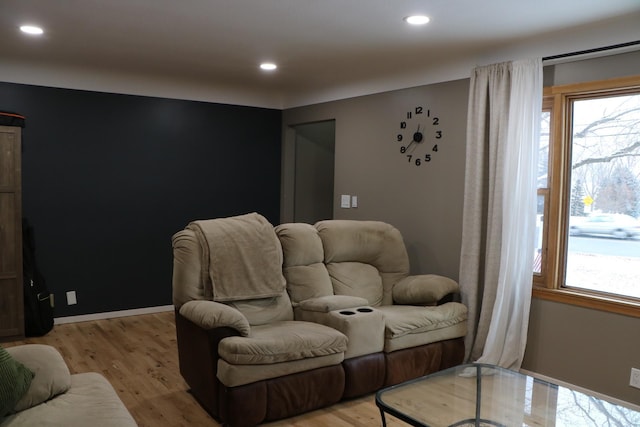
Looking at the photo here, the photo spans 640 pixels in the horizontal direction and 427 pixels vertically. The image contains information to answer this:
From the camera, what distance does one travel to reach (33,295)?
14.9 feet

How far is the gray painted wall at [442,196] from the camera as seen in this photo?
11.2ft

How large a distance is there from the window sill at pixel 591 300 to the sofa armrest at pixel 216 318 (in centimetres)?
214

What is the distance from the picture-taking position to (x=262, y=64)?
4.64m

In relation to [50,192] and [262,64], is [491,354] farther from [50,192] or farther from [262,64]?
[50,192]

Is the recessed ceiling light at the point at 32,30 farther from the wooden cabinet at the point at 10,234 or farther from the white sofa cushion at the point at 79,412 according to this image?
the white sofa cushion at the point at 79,412

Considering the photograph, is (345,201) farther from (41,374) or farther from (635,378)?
(41,374)

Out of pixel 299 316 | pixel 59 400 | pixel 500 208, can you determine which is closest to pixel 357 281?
pixel 299 316

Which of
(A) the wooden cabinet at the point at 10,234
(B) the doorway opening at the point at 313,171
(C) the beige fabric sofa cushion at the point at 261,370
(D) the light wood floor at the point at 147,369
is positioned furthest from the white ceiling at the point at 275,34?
(D) the light wood floor at the point at 147,369

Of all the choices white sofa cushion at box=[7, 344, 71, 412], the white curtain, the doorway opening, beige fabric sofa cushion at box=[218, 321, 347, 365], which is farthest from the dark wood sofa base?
the doorway opening

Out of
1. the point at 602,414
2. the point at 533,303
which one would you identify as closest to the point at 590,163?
the point at 533,303

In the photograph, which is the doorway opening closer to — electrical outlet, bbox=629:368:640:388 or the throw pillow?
electrical outlet, bbox=629:368:640:388

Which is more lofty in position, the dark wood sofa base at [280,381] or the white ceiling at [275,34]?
the white ceiling at [275,34]

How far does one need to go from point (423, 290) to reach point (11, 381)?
2.77m

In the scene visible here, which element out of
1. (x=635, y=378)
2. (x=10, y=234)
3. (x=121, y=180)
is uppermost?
(x=121, y=180)
